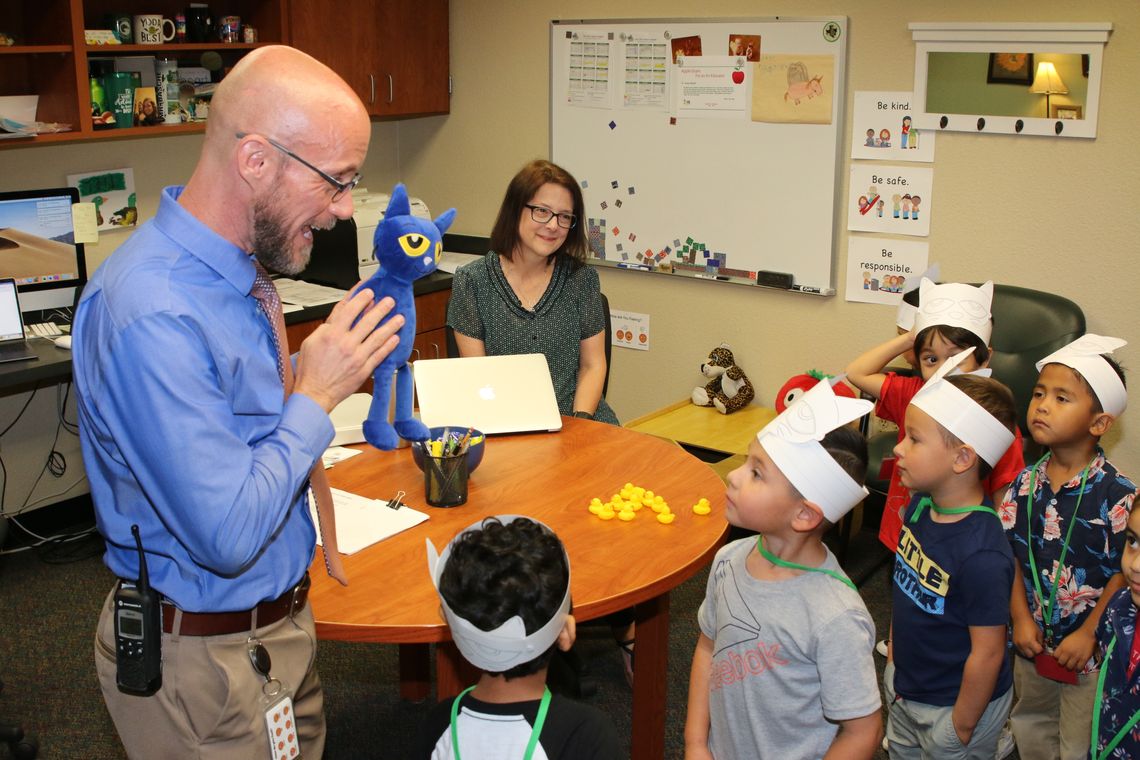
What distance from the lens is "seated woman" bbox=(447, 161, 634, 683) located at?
312cm

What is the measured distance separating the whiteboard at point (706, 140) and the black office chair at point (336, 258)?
3.00ft

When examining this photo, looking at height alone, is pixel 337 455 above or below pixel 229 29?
→ below

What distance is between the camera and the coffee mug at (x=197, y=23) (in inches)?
154

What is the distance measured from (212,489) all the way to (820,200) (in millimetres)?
2940

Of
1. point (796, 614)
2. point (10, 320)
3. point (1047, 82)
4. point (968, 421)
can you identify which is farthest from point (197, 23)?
point (796, 614)

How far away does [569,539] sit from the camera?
7.16 feet

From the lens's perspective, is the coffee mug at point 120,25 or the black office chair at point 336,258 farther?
the black office chair at point 336,258

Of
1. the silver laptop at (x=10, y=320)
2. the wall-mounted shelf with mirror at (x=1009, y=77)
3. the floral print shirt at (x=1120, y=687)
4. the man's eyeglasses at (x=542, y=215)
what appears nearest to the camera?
the floral print shirt at (x=1120, y=687)

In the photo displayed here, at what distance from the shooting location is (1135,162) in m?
3.26

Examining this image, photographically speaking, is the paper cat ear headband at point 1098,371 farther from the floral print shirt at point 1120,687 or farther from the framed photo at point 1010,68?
the framed photo at point 1010,68

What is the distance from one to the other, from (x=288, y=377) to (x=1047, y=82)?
8.88ft

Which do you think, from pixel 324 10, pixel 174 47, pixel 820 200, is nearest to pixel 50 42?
pixel 174 47

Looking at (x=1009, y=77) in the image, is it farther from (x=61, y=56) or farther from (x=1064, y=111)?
(x=61, y=56)

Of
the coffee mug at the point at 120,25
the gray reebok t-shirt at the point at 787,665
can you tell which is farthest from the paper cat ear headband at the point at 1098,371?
the coffee mug at the point at 120,25
